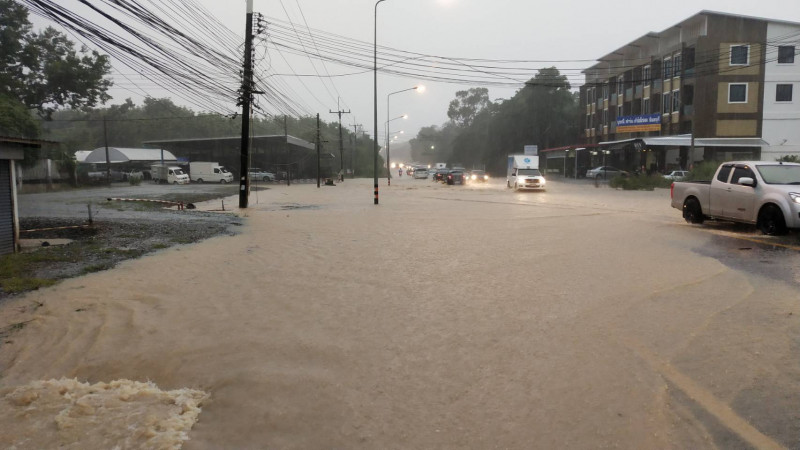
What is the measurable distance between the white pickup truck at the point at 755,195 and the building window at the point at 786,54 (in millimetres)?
43358

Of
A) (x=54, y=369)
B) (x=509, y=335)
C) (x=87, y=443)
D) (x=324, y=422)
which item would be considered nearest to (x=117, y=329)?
(x=54, y=369)

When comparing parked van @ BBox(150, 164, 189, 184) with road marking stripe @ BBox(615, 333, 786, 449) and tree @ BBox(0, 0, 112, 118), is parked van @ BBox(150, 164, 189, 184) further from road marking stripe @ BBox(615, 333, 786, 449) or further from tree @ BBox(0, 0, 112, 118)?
road marking stripe @ BBox(615, 333, 786, 449)

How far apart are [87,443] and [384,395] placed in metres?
2.09

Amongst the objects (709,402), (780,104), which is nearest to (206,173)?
(780,104)

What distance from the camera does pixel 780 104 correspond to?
4856 cm

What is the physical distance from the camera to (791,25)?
47.9m

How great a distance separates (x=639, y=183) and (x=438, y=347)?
123ft

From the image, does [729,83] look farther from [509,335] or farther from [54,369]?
[54,369]

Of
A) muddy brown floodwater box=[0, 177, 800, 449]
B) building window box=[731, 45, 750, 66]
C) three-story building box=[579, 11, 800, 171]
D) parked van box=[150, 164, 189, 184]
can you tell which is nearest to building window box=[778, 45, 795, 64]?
three-story building box=[579, 11, 800, 171]

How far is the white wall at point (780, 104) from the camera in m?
48.3

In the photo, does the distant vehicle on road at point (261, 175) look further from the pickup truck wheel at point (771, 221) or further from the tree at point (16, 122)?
the pickup truck wheel at point (771, 221)

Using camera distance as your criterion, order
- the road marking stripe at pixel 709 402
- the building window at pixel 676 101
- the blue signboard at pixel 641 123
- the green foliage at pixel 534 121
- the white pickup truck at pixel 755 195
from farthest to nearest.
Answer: the green foliage at pixel 534 121 < the building window at pixel 676 101 < the blue signboard at pixel 641 123 < the white pickup truck at pixel 755 195 < the road marking stripe at pixel 709 402

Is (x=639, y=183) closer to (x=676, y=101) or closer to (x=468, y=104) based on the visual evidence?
(x=676, y=101)

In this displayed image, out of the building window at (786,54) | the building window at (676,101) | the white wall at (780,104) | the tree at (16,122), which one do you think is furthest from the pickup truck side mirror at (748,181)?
the building window at (786,54)
